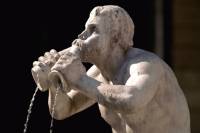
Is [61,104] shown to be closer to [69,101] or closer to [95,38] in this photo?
[69,101]

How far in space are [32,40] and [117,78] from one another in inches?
209

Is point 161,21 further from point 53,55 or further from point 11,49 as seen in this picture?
point 53,55

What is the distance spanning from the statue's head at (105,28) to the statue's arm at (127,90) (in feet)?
0.85

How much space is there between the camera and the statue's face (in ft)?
29.8

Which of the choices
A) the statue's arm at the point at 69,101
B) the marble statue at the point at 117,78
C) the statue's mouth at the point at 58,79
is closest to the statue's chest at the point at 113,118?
the marble statue at the point at 117,78

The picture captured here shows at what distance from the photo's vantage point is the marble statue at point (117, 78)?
8914mm

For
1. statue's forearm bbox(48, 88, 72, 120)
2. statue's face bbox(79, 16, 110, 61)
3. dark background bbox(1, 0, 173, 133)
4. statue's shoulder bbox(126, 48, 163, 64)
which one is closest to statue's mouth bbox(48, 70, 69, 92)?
statue's face bbox(79, 16, 110, 61)

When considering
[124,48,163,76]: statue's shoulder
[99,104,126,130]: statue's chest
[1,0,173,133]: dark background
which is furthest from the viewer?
[1,0,173,133]: dark background

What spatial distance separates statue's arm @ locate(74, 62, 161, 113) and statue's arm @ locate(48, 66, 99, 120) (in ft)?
1.41

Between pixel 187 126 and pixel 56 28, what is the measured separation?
529 centimetres

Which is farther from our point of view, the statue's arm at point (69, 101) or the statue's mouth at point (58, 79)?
the statue's arm at point (69, 101)

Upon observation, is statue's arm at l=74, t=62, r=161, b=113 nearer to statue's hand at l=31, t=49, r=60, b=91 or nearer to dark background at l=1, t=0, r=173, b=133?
statue's hand at l=31, t=49, r=60, b=91

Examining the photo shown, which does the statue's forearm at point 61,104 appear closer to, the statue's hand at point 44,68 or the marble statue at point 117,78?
the marble statue at point 117,78

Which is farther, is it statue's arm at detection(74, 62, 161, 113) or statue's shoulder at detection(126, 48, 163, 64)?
statue's shoulder at detection(126, 48, 163, 64)
